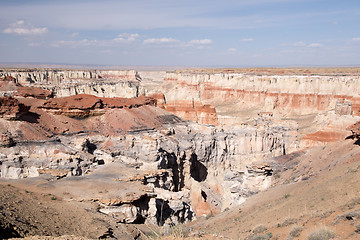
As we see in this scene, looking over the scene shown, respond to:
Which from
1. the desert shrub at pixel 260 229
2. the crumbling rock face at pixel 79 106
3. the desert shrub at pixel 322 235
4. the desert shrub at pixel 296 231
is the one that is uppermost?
the crumbling rock face at pixel 79 106

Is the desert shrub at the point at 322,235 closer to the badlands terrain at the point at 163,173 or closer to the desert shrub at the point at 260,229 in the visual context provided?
the badlands terrain at the point at 163,173

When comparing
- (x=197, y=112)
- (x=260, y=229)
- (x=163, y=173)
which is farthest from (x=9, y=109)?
(x=197, y=112)

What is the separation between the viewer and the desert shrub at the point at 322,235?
975 cm

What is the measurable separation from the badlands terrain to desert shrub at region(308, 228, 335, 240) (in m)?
0.04

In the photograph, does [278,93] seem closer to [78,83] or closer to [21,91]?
[21,91]

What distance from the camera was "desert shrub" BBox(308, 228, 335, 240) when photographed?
9750 mm

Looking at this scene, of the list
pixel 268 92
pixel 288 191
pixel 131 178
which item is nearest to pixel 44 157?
pixel 131 178

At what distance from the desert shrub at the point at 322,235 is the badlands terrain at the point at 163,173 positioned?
0.04 meters

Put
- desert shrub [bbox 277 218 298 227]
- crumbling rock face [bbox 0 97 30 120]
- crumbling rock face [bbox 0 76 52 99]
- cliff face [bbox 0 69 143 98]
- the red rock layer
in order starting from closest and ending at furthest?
desert shrub [bbox 277 218 298 227]
crumbling rock face [bbox 0 97 30 120]
crumbling rock face [bbox 0 76 52 99]
the red rock layer
cliff face [bbox 0 69 143 98]

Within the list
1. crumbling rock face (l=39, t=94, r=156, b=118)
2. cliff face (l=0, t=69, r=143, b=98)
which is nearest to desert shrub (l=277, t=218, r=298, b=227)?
crumbling rock face (l=39, t=94, r=156, b=118)

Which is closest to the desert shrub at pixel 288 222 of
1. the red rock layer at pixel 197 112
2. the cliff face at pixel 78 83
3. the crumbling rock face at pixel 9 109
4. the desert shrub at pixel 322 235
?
the desert shrub at pixel 322 235

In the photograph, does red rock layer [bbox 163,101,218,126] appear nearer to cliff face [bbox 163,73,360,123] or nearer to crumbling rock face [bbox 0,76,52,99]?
cliff face [bbox 163,73,360,123]

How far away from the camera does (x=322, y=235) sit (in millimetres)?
9797

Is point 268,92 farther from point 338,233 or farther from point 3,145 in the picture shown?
point 338,233
